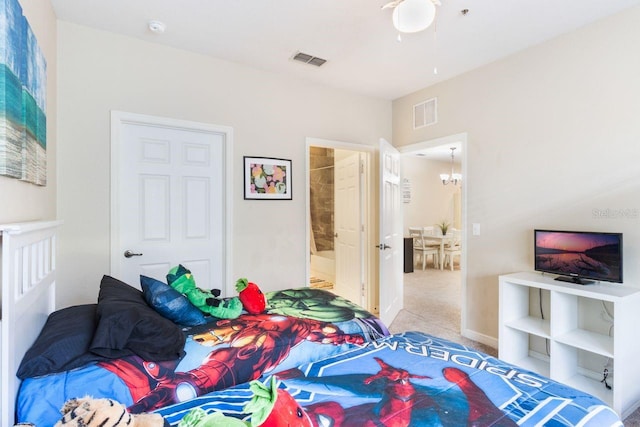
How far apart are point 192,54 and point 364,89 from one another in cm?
185

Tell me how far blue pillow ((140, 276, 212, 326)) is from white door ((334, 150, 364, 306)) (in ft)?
8.52

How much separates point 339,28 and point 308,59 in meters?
0.59

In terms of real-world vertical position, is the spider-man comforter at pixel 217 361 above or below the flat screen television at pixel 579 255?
→ below

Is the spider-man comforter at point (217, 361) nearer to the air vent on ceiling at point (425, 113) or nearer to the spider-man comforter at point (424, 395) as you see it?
the spider-man comforter at point (424, 395)

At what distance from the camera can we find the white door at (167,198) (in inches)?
105

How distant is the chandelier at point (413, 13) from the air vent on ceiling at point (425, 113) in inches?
68.9

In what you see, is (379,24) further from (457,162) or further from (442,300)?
(457,162)

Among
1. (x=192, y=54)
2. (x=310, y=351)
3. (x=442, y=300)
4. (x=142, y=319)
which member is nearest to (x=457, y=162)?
(x=442, y=300)

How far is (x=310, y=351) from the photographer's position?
1780mm

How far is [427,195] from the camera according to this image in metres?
8.12

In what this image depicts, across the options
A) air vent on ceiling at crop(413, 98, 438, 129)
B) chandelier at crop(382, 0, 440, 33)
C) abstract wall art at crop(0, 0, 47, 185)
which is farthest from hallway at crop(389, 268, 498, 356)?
abstract wall art at crop(0, 0, 47, 185)

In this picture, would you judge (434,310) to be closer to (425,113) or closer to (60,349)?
(425,113)

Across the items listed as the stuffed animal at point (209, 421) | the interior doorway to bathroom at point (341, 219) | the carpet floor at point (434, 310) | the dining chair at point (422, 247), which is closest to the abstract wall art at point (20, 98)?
the stuffed animal at point (209, 421)

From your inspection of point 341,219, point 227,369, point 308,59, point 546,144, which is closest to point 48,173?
point 227,369
